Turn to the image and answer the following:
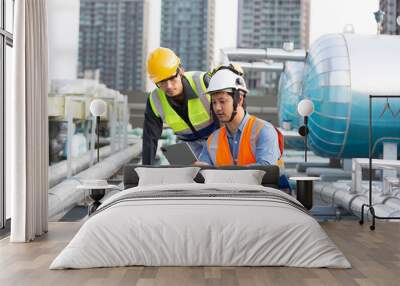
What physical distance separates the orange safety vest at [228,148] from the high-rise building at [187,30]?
0.80 meters

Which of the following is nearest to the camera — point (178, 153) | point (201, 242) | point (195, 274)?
point (195, 274)

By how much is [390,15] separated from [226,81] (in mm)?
2171

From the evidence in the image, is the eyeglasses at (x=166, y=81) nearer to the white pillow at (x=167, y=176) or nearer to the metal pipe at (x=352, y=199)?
the white pillow at (x=167, y=176)

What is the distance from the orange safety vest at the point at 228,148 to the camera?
244 inches

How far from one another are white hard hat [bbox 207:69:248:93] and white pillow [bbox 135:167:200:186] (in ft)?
3.13

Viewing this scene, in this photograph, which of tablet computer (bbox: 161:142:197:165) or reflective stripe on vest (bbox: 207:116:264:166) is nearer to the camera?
reflective stripe on vest (bbox: 207:116:264:166)

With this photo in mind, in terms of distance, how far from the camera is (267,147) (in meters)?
6.32

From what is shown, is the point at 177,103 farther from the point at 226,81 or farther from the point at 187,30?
the point at 187,30

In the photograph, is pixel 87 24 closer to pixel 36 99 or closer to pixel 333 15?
pixel 36 99

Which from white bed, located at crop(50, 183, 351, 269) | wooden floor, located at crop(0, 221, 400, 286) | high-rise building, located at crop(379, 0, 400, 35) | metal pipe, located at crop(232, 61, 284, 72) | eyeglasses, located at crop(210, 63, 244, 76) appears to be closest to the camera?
wooden floor, located at crop(0, 221, 400, 286)

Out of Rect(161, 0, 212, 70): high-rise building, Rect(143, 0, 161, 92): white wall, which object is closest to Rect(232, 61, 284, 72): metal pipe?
Rect(161, 0, 212, 70): high-rise building

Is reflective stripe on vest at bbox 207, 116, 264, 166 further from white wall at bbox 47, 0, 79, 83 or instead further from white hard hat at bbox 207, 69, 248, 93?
white wall at bbox 47, 0, 79, 83

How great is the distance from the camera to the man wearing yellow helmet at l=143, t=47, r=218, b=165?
631cm

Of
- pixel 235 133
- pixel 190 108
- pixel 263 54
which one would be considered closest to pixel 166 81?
pixel 190 108
